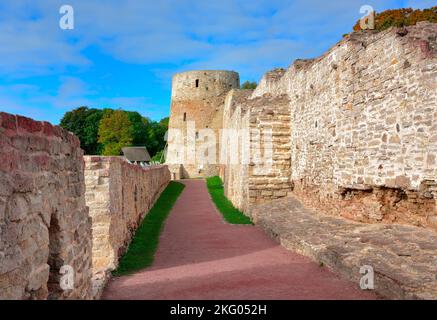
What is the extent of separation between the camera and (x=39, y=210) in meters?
3.42

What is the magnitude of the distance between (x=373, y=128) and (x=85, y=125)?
53019 mm

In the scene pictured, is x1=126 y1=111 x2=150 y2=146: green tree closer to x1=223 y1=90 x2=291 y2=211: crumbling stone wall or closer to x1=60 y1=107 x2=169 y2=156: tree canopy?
x1=60 y1=107 x2=169 y2=156: tree canopy

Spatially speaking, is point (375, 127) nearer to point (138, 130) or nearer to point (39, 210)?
point (39, 210)

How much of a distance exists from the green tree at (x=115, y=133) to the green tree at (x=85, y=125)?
309 cm

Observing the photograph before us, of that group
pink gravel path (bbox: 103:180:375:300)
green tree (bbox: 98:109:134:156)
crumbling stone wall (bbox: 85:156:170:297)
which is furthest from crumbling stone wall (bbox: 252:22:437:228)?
green tree (bbox: 98:109:134:156)

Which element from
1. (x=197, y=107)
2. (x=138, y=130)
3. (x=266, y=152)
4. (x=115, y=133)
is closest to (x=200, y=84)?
(x=197, y=107)

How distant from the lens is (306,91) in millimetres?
12359

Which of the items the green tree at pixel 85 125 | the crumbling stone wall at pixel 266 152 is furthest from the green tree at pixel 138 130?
the crumbling stone wall at pixel 266 152

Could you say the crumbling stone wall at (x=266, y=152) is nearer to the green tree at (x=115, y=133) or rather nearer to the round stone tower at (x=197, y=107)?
the round stone tower at (x=197, y=107)

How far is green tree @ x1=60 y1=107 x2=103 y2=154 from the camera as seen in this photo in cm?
5584

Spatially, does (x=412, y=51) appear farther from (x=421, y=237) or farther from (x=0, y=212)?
(x=0, y=212)

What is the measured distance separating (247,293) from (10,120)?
3.67 meters

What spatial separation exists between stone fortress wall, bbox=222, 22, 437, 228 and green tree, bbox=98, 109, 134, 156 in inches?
1654
